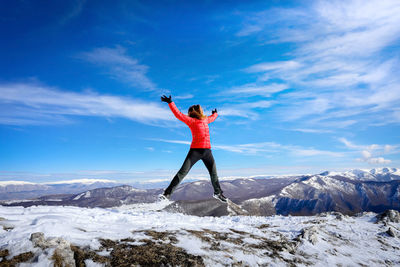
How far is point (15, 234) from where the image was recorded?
5.45m

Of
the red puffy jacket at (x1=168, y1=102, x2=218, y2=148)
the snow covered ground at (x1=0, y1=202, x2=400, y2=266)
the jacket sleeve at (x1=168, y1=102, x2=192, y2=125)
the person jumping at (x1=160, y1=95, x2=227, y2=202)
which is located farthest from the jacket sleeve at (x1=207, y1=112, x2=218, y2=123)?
the snow covered ground at (x1=0, y1=202, x2=400, y2=266)

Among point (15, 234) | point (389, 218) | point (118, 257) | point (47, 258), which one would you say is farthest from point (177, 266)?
point (389, 218)

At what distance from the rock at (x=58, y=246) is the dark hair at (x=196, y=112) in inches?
260

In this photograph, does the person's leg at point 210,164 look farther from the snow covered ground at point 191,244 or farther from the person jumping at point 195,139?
the snow covered ground at point 191,244

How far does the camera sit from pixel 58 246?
16.3ft

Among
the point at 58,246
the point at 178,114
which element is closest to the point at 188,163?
the point at 178,114

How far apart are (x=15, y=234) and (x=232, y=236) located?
6.47 metres

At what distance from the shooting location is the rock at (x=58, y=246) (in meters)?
4.61

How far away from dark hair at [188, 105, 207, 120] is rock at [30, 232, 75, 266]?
260 inches

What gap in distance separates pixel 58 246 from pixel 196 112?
22.7ft

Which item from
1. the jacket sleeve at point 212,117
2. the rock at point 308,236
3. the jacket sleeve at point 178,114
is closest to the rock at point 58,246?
A: the jacket sleeve at point 178,114

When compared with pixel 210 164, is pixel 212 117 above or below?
above

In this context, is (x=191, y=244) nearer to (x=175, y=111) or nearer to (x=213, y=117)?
(x=175, y=111)

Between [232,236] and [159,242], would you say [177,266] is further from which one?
[232,236]
